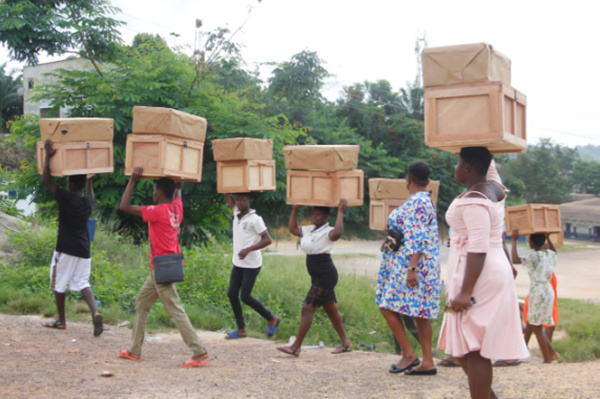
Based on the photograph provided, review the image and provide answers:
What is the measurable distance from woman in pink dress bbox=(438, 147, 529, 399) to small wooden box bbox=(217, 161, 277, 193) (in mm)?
3558

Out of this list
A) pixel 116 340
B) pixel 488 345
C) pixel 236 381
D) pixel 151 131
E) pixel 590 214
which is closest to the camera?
pixel 488 345

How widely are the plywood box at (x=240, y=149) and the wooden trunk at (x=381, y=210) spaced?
145 centimetres

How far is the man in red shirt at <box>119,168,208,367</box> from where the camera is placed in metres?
5.42

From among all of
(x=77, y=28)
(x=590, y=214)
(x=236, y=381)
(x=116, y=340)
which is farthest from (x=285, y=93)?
(x=590, y=214)

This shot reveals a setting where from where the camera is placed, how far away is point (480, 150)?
12.7ft

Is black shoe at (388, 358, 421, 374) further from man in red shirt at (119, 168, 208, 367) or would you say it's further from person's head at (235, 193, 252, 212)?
person's head at (235, 193, 252, 212)

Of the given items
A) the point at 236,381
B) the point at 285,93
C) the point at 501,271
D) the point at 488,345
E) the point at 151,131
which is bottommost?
the point at 236,381

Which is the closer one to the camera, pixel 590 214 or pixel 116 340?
pixel 116 340

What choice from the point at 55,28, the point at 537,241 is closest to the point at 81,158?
the point at 537,241

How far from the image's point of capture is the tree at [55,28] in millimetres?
12125

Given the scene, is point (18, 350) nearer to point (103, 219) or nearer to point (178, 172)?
point (178, 172)

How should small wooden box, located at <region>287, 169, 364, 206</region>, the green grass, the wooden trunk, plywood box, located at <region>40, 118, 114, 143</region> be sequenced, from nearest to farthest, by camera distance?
plywood box, located at <region>40, 118, 114, 143</region> → small wooden box, located at <region>287, 169, 364, 206</region> → the wooden trunk → the green grass

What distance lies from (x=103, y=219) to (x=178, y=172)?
722cm

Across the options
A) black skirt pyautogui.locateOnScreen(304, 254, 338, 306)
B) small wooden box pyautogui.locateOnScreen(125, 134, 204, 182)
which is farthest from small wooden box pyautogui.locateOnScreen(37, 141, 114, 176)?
black skirt pyautogui.locateOnScreen(304, 254, 338, 306)
